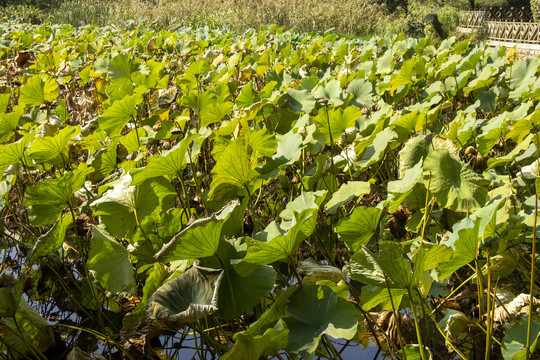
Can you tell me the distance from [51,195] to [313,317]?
644mm

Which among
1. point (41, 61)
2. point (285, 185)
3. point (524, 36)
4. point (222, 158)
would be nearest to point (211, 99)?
point (285, 185)

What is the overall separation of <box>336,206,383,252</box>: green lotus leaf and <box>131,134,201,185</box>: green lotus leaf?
0.33 metres

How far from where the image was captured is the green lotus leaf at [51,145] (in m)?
1.34

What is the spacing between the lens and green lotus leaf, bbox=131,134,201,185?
3.30 ft

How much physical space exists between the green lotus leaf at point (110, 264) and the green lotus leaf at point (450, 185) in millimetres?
585

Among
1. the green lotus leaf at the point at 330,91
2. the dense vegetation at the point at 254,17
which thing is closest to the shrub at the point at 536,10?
the dense vegetation at the point at 254,17

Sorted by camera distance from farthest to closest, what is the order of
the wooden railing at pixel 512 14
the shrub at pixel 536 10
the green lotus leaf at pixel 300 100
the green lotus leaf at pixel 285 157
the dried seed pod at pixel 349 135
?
the wooden railing at pixel 512 14, the shrub at pixel 536 10, the green lotus leaf at pixel 300 100, the dried seed pod at pixel 349 135, the green lotus leaf at pixel 285 157

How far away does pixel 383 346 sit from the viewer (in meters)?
1.03

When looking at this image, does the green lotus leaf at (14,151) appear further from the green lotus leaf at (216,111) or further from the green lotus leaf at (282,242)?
the green lotus leaf at (282,242)

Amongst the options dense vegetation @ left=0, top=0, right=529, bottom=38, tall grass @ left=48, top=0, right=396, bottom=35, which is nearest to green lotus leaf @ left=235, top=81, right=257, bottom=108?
tall grass @ left=48, top=0, right=396, bottom=35

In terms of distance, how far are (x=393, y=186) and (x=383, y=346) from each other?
0.32 metres

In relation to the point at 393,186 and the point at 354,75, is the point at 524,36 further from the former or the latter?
the point at 393,186

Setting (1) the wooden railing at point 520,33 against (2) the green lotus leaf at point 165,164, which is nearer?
(2) the green lotus leaf at point 165,164

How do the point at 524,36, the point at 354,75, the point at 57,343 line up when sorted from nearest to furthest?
the point at 57,343 → the point at 354,75 → the point at 524,36
